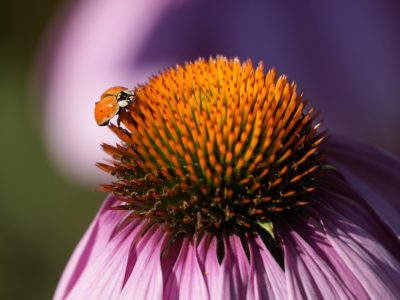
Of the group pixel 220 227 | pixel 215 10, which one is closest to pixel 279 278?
pixel 220 227

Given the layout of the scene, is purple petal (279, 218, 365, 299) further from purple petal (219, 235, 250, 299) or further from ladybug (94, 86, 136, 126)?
ladybug (94, 86, 136, 126)

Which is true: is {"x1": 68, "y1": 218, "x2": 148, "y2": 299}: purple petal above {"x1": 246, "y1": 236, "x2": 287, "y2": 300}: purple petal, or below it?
above

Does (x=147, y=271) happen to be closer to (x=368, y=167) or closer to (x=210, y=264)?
(x=210, y=264)

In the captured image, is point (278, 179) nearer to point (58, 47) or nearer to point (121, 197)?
point (121, 197)

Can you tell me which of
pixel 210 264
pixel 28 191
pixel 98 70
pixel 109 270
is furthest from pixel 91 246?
pixel 28 191

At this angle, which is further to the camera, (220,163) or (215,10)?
(215,10)

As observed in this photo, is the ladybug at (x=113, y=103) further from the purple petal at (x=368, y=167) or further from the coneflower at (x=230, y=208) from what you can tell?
the purple petal at (x=368, y=167)

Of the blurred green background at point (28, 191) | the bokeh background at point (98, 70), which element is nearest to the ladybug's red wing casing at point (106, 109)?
the bokeh background at point (98, 70)

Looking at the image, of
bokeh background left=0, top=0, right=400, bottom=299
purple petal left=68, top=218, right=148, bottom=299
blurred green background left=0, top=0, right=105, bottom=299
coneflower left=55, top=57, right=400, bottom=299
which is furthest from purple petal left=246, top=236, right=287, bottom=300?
blurred green background left=0, top=0, right=105, bottom=299
